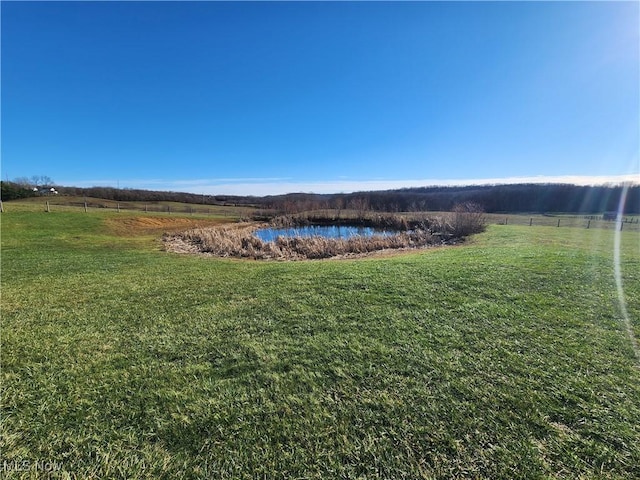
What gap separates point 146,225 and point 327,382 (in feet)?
87.0

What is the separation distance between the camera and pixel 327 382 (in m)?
2.96

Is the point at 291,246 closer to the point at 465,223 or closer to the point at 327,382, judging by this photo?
the point at 465,223

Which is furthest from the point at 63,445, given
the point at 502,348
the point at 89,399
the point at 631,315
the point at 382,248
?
the point at 382,248

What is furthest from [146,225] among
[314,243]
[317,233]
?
[314,243]

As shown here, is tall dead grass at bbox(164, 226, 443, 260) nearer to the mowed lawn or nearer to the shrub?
the shrub

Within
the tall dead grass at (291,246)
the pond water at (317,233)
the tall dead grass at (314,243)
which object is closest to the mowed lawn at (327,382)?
the tall dead grass at (291,246)

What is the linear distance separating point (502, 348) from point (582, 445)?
1.37m

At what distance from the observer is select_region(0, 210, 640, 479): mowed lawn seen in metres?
2.12

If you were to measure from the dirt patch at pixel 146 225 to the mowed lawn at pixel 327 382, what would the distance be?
58.2ft

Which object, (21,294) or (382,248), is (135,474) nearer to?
(21,294)

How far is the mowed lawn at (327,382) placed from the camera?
2.12m

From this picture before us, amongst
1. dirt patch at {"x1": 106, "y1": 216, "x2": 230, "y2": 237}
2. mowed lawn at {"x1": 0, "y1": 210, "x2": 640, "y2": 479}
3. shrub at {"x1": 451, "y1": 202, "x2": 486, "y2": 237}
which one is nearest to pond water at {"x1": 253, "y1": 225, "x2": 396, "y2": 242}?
shrub at {"x1": 451, "y1": 202, "x2": 486, "y2": 237}

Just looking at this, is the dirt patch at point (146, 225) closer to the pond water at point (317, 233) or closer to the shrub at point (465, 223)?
the pond water at point (317, 233)

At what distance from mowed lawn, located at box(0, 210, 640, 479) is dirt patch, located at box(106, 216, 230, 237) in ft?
58.2
